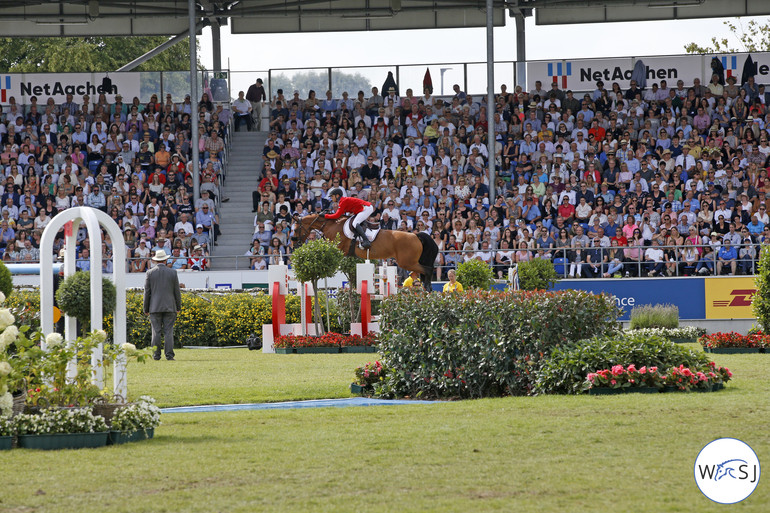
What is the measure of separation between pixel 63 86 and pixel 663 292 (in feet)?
75.8

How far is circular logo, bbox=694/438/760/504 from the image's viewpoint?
6.35 m

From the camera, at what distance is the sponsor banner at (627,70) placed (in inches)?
1473

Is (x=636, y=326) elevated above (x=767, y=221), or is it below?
below

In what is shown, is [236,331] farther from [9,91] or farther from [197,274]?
[9,91]

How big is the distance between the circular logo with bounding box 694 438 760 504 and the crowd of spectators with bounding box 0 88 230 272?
24055 millimetres

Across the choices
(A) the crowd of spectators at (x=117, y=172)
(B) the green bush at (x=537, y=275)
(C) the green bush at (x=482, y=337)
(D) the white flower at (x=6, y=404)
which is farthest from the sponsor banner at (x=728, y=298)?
(D) the white flower at (x=6, y=404)

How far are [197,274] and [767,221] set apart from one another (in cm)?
1622

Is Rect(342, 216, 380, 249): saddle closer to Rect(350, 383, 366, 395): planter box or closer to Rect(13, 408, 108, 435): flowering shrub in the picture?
Rect(350, 383, 366, 395): planter box

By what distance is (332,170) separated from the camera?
34.8m

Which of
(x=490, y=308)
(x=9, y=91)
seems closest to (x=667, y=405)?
(x=490, y=308)

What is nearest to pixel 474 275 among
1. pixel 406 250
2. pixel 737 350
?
pixel 406 250

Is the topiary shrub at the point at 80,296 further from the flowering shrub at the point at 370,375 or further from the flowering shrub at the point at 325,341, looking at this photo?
the flowering shrub at the point at 325,341

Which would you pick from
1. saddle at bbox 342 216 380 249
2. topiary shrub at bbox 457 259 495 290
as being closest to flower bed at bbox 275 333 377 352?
saddle at bbox 342 216 380 249

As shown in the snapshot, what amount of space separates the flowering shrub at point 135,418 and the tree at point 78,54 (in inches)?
1884
